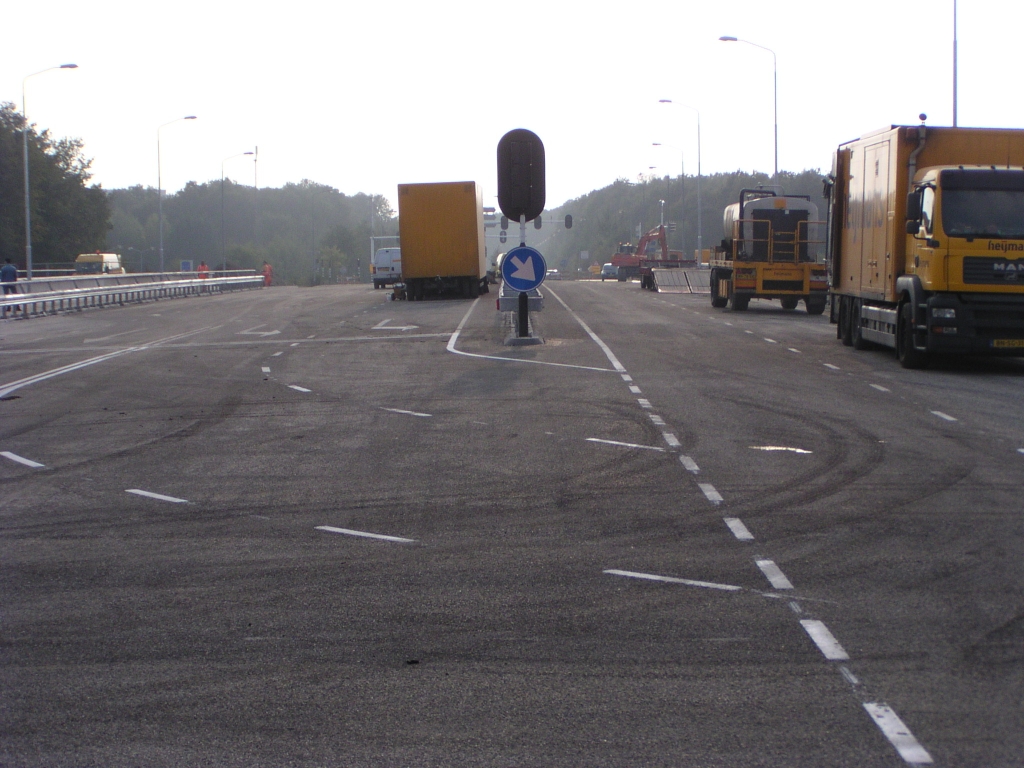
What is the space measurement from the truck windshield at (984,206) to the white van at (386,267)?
1670 inches

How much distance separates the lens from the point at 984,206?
631 inches

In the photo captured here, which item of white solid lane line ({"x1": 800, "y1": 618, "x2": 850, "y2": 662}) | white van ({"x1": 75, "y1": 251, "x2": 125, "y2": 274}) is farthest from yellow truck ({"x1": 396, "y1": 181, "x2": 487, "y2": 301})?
white van ({"x1": 75, "y1": 251, "x2": 125, "y2": 274})

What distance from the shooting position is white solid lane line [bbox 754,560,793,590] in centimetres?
599

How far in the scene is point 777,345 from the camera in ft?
70.3

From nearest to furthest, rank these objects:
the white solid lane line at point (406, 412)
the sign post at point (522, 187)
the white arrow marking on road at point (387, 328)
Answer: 1. the white solid lane line at point (406, 412)
2. the sign post at point (522, 187)
3. the white arrow marking on road at point (387, 328)

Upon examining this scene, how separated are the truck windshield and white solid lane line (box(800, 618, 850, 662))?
12.3 meters

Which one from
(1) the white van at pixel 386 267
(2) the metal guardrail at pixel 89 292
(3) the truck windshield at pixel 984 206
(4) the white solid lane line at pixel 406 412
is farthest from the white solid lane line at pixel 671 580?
(1) the white van at pixel 386 267

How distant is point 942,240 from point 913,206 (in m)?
0.70

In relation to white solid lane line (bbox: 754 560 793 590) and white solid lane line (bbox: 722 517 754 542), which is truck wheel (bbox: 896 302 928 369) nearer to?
white solid lane line (bbox: 722 517 754 542)

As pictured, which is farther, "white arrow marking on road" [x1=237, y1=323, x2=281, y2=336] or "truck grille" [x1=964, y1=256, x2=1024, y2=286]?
"white arrow marking on road" [x1=237, y1=323, x2=281, y2=336]

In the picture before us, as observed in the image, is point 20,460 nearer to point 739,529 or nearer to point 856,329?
point 739,529

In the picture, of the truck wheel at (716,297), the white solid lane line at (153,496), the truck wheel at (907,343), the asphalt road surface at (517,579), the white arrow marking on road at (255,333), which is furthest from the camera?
the truck wheel at (716,297)

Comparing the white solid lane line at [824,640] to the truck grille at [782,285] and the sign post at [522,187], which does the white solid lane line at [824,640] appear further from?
the truck grille at [782,285]

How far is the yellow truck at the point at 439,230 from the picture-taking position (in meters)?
40.1
